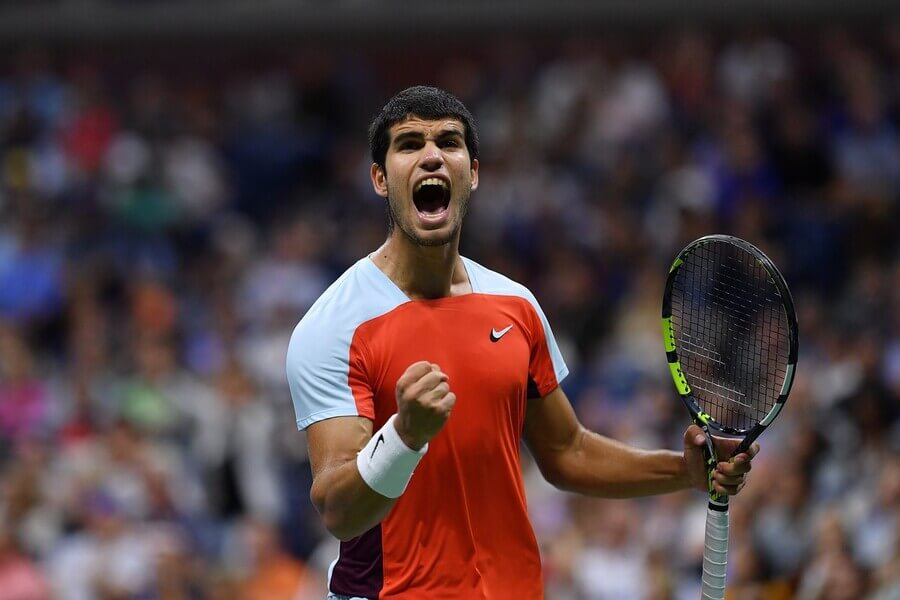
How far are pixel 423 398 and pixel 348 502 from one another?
1.37 feet

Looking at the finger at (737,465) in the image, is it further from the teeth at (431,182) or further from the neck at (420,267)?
the teeth at (431,182)

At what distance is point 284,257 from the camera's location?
37.7ft

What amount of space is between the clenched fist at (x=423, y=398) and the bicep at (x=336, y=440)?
374 millimetres

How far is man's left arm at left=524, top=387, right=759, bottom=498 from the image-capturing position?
461cm

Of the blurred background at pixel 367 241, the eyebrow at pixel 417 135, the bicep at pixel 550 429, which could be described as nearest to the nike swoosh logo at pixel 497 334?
the bicep at pixel 550 429

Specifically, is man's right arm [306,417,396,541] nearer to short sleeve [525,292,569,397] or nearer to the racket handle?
short sleeve [525,292,569,397]

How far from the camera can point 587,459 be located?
4.71 metres

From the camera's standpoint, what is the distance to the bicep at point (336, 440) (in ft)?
13.3

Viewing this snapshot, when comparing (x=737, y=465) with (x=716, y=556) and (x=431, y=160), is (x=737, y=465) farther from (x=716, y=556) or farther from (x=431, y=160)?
(x=431, y=160)

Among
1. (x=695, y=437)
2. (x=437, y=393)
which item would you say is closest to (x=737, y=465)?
(x=695, y=437)

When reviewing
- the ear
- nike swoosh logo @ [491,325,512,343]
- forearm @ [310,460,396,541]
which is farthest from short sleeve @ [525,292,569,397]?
forearm @ [310,460,396,541]

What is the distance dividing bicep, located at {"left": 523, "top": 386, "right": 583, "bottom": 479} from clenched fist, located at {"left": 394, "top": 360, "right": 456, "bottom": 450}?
970mm

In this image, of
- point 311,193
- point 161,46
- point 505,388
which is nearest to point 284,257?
point 311,193

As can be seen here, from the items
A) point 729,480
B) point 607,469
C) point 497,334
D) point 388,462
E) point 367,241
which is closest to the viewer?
point 388,462
